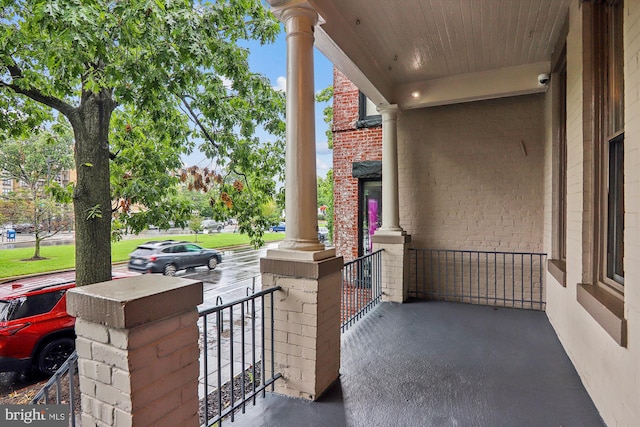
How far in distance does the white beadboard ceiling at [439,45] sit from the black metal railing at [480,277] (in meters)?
2.16

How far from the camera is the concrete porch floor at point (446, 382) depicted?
6.79 ft

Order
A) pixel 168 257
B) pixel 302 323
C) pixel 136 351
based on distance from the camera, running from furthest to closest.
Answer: pixel 168 257, pixel 302 323, pixel 136 351

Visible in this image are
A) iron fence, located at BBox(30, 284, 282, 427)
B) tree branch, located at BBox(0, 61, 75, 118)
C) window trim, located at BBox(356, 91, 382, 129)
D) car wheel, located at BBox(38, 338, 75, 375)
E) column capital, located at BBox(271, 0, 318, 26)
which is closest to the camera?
iron fence, located at BBox(30, 284, 282, 427)

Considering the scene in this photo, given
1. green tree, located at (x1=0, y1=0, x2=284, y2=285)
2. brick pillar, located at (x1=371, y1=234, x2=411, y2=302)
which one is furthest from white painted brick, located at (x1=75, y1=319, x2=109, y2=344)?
brick pillar, located at (x1=371, y1=234, x2=411, y2=302)

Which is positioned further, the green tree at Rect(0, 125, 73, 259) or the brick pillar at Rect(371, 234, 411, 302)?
the green tree at Rect(0, 125, 73, 259)

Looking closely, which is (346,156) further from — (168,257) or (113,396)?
(168,257)

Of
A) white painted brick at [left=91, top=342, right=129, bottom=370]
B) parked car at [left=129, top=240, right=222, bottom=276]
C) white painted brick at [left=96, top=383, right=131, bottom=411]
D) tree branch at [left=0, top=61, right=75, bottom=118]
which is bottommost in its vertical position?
parked car at [left=129, top=240, right=222, bottom=276]

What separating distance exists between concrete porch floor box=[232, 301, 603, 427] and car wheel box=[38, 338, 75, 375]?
377 centimetres

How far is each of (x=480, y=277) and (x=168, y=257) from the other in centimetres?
914

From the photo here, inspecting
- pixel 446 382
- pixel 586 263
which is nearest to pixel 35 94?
pixel 446 382

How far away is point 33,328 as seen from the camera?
13.8ft

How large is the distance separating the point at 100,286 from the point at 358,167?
5.39 metres

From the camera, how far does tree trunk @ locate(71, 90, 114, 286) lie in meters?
4.92

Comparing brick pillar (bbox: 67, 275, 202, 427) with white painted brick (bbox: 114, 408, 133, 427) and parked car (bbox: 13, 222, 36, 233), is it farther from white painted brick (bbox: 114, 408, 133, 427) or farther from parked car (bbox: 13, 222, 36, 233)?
parked car (bbox: 13, 222, 36, 233)
